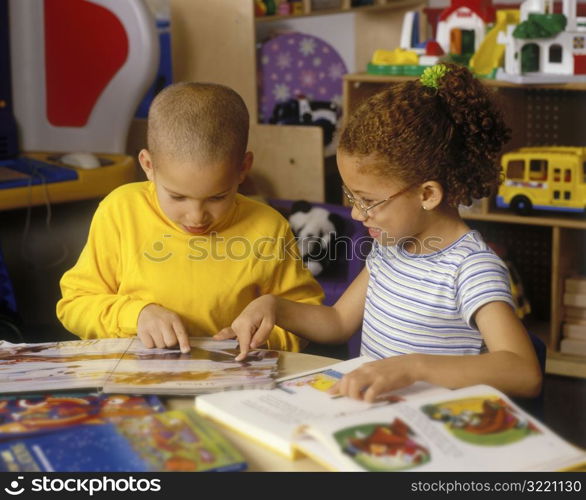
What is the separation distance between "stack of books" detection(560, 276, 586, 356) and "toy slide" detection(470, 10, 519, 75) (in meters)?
0.68

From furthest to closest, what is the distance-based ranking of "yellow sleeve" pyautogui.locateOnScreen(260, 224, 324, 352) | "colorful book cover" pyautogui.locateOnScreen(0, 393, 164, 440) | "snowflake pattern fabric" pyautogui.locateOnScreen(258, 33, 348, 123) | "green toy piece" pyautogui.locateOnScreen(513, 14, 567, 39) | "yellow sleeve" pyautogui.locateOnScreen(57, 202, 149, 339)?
1. "snowflake pattern fabric" pyautogui.locateOnScreen(258, 33, 348, 123)
2. "green toy piece" pyautogui.locateOnScreen(513, 14, 567, 39)
3. "yellow sleeve" pyautogui.locateOnScreen(260, 224, 324, 352)
4. "yellow sleeve" pyautogui.locateOnScreen(57, 202, 149, 339)
5. "colorful book cover" pyautogui.locateOnScreen(0, 393, 164, 440)

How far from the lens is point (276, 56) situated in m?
3.53

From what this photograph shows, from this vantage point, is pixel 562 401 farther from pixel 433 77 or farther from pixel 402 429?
pixel 402 429

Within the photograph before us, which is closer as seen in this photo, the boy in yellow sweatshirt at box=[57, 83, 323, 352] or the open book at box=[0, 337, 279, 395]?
the open book at box=[0, 337, 279, 395]

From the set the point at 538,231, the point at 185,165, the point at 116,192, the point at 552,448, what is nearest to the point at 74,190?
the point at 116,192

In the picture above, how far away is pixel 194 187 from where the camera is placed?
1.28 meters

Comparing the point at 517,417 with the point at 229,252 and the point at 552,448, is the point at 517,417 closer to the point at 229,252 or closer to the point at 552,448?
the point at 552,448

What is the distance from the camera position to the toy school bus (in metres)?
2.65

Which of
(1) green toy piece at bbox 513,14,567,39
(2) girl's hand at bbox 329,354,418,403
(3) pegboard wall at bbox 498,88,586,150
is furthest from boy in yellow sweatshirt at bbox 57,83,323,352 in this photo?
(3) pegboard wall at bbox 498,88,586,150

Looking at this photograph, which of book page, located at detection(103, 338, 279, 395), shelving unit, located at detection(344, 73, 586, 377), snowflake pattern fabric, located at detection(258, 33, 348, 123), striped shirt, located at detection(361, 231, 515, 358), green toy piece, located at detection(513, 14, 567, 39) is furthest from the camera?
snowflake pattern fabric, located at detection(258, 33, 348, 123)

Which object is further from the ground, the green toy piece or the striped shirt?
the green toy piece

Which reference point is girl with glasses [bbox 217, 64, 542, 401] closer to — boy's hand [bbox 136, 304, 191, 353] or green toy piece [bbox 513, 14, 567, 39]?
boy's hand [bbox 136, 304, 191, 353]

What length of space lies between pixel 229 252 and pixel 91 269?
215 mm

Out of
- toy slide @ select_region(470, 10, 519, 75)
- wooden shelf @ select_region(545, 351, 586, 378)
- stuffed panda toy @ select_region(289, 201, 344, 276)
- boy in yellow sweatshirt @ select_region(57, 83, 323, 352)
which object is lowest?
wooden shelf @ select_region(545, 351, 586, 378)
